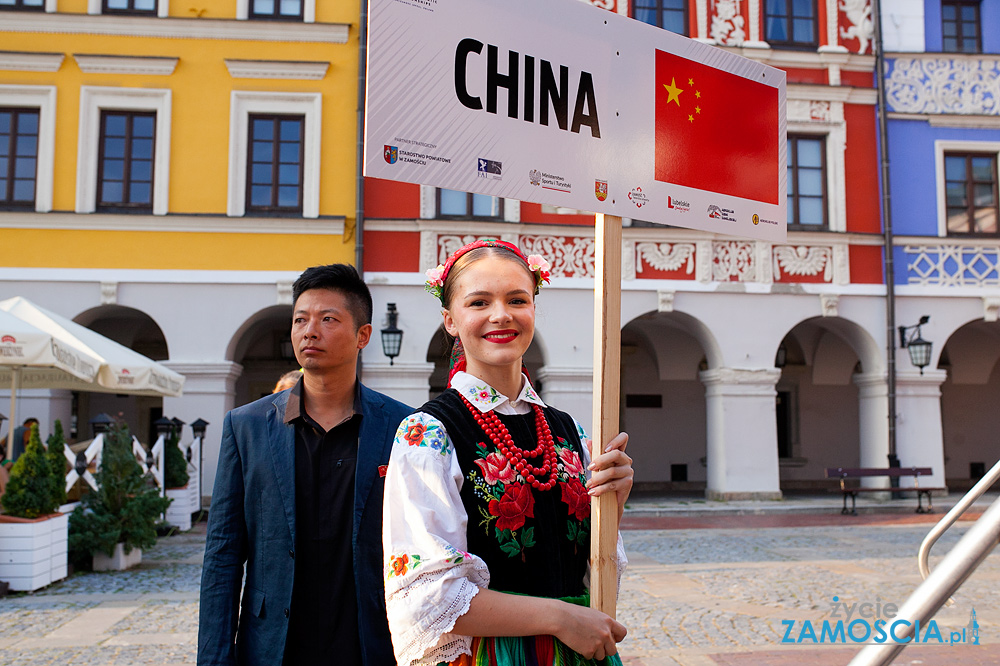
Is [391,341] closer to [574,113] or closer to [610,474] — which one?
[574,113]

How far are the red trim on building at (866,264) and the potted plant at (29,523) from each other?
13356 millimetres

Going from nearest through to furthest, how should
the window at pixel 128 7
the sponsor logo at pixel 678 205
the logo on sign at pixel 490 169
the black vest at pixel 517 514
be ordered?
the black vest at pixel 517 514
the logo on sign at pixel 490 169
the sponsor logo at pixel 678 205
the window at pixel 128 7

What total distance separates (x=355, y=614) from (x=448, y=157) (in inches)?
52.2

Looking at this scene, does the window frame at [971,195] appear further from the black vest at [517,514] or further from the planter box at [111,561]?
the black vest at [517,514]

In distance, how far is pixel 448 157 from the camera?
184 centimetres

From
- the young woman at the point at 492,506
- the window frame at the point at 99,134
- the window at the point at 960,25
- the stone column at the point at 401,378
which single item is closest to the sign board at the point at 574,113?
the young woman at the point at 492,506

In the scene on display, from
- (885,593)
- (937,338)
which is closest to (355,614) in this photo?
(885,593)

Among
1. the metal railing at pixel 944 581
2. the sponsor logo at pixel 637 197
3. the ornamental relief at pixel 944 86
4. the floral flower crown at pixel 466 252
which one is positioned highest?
the ornamental relief at pixel 944 86

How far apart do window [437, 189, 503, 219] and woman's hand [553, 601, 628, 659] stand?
42.7 feet

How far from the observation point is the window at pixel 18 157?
44.8ft

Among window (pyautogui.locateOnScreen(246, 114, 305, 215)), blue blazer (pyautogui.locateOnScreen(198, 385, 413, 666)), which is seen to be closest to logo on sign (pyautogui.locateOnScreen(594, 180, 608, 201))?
blue blazer (pyautogui.locateOnScreen(198, 385, 413, 666))

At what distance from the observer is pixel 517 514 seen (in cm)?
171

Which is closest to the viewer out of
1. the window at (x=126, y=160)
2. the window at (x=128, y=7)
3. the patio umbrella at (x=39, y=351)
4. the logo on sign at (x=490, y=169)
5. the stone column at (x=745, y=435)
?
the logo on sign at (x=490, y=169)

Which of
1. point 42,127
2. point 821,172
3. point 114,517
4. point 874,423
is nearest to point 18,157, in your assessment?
point 42,127
